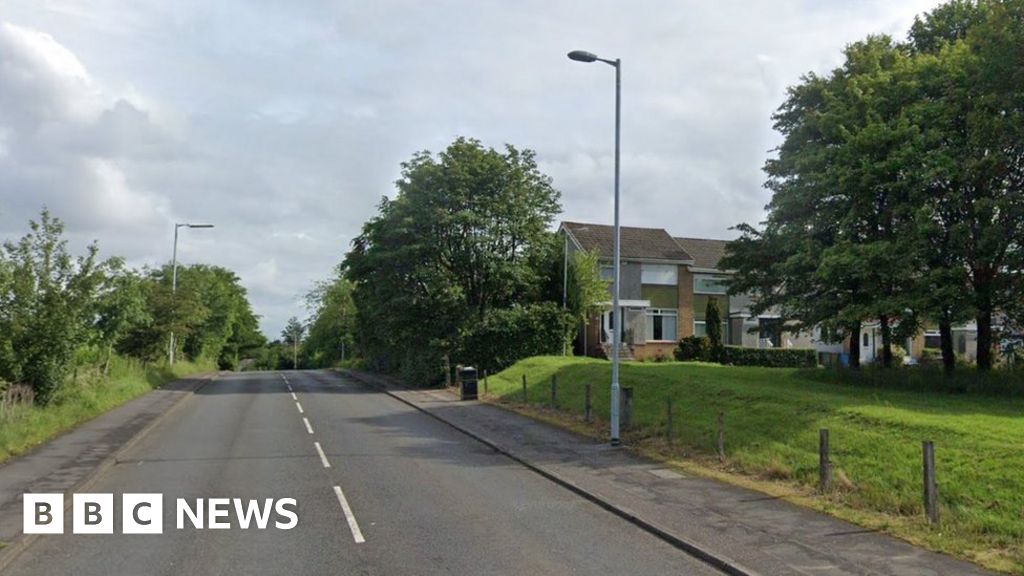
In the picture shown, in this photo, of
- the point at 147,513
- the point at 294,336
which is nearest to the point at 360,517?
the point at 147,513

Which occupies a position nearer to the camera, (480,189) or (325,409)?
(325,409)

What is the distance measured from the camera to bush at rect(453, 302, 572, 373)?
3769cm

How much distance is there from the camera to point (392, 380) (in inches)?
1726

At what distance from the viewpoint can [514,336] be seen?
38406mm

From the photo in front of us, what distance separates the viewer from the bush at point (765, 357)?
4356 cm

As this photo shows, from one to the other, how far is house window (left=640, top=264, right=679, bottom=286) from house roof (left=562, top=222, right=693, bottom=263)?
1.79 feet

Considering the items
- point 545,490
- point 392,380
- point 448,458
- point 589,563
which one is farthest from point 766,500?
point 392,380

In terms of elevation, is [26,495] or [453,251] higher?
[453,251]

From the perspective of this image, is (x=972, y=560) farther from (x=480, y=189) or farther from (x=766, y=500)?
(x=480, y=189)

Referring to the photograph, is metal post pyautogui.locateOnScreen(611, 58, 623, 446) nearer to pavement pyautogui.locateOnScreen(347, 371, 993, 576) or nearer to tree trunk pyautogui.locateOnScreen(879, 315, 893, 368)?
pavement pyautogui.locateOnScreen(347, 371, 993, 576)

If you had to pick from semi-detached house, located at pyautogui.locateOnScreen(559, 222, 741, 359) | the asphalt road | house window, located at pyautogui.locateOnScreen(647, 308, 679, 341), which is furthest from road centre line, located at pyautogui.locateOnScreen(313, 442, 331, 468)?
house window, located at pyautogui.locateOnScreen(647, 308, 679, 341)

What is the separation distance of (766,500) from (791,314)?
45.3 ft

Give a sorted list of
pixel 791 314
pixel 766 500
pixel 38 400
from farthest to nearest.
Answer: pixel 791 314, pixel 38 400, pixel 766 500

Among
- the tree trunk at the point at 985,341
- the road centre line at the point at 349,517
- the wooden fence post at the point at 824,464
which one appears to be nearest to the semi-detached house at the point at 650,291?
the tree trunk at the point at 985,341
